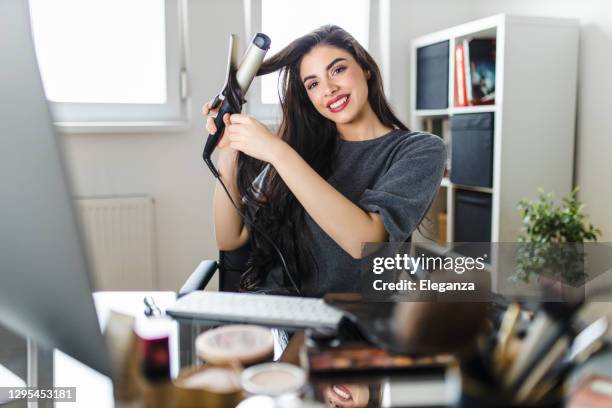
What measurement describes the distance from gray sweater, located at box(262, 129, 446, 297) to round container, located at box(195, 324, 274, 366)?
568 mm

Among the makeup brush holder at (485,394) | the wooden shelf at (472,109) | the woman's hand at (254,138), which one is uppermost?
the wooden shelf at (472,109)

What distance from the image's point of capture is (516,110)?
2316 millimetres

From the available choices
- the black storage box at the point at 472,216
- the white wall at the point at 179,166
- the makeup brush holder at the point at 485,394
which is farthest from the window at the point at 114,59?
the makeup brush holder at the point at 485,394

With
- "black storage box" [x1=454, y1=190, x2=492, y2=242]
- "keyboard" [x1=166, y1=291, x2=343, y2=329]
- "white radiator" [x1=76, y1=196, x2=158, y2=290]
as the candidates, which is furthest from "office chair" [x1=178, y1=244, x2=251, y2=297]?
"black storage box" [x1=454, y1=190, x2=492, y2=242]

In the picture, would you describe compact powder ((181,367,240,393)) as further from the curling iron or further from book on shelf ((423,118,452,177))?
book on shelf ((423,118,452,177))

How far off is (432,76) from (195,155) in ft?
4.05

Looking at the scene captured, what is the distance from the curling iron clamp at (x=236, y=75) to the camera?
0.87m

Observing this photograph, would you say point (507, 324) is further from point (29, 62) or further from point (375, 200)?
point (375, 200)

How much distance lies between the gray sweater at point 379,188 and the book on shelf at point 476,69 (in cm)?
134

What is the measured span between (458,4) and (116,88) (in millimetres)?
1863

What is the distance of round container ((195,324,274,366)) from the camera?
0.48 meters

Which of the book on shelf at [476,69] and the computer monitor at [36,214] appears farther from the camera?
the book on shelf at [476,69]

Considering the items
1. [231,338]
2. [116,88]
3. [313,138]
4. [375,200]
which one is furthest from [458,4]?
[231,338]

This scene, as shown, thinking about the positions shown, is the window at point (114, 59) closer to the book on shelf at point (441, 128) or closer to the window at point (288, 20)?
the window at point (288, 20)
